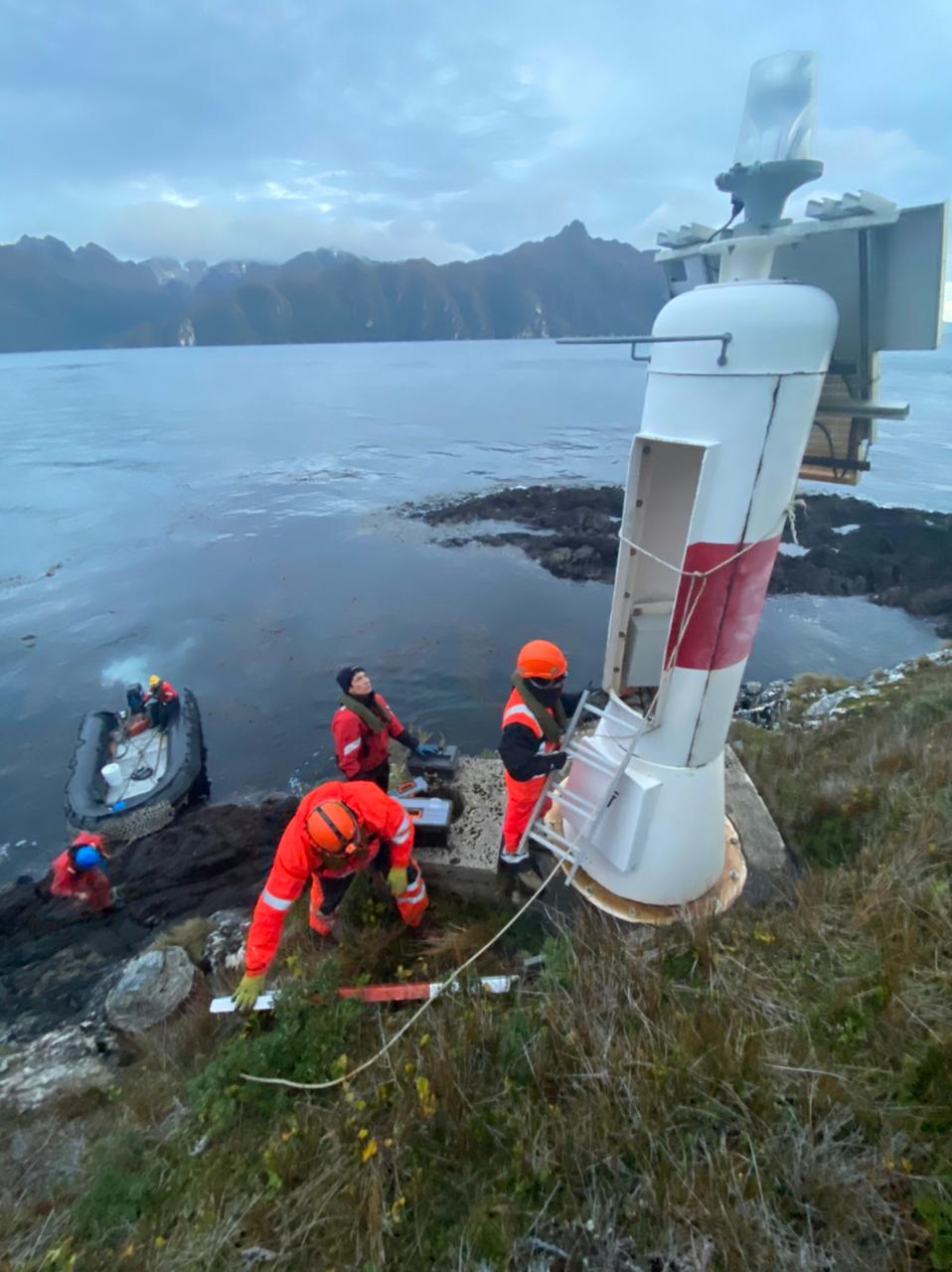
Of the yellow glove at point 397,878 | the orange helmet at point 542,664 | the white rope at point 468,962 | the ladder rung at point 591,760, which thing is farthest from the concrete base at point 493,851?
the orange helmet at point 542,664

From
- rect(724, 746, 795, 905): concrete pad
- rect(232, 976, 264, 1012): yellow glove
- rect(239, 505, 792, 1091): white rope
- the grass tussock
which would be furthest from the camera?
rect(724, 746, 795, 905): concrete pad

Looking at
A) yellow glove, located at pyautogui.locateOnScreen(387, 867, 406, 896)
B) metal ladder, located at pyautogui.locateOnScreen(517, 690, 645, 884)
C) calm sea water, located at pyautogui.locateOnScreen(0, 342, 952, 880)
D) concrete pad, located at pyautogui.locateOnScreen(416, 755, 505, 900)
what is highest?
metal ladder, located at pyautogui.locateOnScreen(517, 690, 645, 884)

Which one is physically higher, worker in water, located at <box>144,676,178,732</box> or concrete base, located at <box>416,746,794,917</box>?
concrete base, located at <box>416,746,794,917</box>

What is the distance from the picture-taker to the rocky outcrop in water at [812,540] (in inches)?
832

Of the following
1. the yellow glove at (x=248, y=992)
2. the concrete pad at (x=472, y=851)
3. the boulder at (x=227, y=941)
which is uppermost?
the yellow glove at (x=248, y=992)

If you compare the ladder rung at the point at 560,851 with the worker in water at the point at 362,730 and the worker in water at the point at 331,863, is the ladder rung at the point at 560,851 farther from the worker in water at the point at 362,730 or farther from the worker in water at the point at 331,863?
the worker in water at the point at 362,730

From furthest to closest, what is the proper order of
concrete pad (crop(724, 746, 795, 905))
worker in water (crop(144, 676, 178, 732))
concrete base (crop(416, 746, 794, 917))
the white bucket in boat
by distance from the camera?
worker in water (crop(144, 676, 178, 732)) → the white bucket in boat → concrete base (crop(416, 746, 794, 917)) → concrete pad (crop(724, 746, 795, 905))

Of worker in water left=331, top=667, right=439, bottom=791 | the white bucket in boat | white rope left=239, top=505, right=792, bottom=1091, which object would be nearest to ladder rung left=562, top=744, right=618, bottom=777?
white rope left=239, top=505, right=792, bottom=1091

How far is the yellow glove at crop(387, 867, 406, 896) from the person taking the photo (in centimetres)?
444

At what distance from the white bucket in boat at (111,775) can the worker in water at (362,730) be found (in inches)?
285

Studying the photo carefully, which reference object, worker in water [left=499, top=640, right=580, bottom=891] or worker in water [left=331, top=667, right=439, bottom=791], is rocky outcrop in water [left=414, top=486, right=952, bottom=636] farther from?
worker in water [left=499, top=640, right=580, bottom=891]

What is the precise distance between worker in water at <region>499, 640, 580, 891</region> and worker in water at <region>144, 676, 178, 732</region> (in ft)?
31.3

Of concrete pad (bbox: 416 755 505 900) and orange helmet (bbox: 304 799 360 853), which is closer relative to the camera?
orange helmet (bbox: 304 799 360 853)

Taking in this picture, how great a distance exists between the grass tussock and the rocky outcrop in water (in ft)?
61.7
